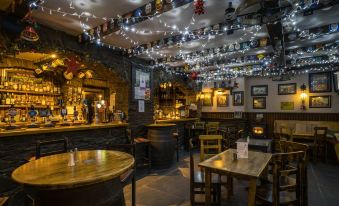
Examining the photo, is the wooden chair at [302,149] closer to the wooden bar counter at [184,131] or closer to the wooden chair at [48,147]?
the wooden chair at [48,147]

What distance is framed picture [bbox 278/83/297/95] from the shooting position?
8172mm

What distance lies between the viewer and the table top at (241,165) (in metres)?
2.27

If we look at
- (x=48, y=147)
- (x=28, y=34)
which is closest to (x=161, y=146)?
(x=48, y=147)

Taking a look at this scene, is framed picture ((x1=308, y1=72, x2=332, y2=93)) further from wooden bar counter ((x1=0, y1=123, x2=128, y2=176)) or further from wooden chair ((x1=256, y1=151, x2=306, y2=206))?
wooden bar counter ((x1=0, y1=123, x2=128, y2=176))

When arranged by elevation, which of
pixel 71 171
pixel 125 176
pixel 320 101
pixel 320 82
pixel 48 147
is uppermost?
pixel 320 82

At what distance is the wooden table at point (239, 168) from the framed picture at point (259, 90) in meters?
6.47

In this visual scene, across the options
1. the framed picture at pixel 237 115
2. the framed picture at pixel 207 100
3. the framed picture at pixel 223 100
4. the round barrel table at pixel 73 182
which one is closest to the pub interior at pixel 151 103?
the round barrel table at pixel 73 182

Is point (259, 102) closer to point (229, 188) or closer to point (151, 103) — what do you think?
point (151, 103)

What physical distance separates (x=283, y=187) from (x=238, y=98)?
23.7ft

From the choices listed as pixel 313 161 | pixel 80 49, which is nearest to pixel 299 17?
pixel 80 49

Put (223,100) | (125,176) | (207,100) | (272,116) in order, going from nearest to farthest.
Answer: (125,176)
(272,116)
(223,100)
(207,100)

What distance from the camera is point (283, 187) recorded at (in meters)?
2.29

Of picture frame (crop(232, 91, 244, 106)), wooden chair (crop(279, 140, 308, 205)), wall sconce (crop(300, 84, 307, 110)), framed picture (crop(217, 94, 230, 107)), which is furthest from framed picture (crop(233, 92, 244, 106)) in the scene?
wooden chair (crop(279, 140, 308, 205))

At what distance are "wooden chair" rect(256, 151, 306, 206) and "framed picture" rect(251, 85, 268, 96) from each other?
6.89 m
